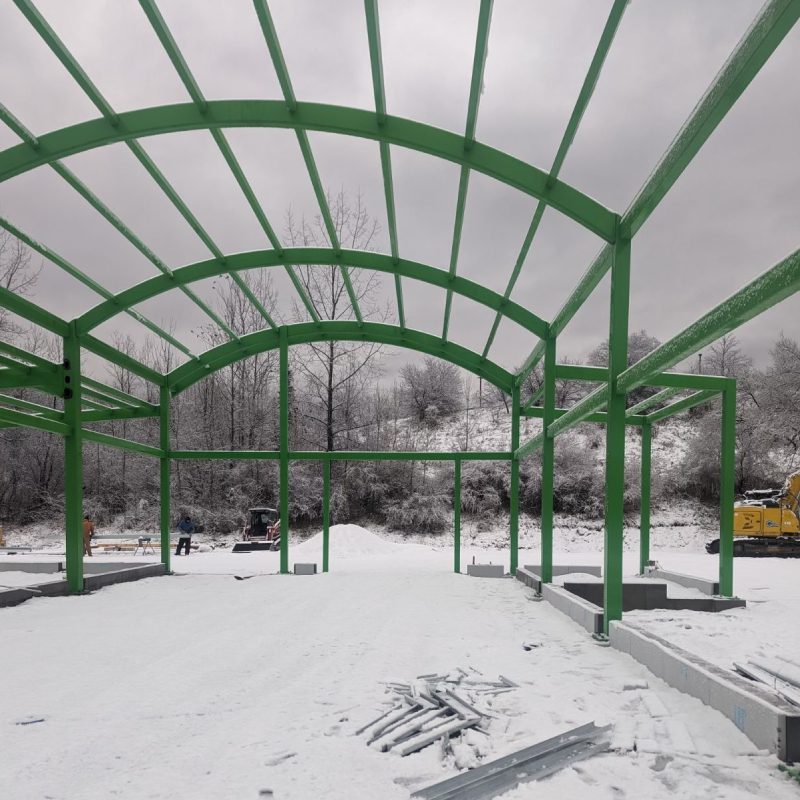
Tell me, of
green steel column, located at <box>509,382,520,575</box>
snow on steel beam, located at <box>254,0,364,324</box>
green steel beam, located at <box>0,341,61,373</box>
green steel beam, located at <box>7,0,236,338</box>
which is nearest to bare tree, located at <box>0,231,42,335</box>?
green steel beam, located at <box>0,341,61,373</box>

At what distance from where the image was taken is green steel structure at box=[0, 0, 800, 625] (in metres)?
5.39

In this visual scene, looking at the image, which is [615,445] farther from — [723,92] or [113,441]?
[113,441]

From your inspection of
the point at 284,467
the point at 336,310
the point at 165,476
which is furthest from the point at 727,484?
the point at 336,310

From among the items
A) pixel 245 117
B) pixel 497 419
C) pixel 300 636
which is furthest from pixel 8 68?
pixel 497 419

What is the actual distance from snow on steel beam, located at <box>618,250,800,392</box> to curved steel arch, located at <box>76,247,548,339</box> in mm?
5378

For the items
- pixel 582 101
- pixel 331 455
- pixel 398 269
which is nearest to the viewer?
pixel 582 101

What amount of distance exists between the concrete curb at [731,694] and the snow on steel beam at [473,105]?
211 inches

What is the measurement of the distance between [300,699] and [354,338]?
33.1 ft

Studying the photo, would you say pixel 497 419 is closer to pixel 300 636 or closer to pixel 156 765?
pixel 300 636

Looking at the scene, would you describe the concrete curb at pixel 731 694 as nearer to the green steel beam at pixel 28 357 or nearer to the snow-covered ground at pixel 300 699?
the snow-covered ground at pixel 300 699

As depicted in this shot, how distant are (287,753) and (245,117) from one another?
21.8 feet

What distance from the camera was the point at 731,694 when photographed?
4.11 meters

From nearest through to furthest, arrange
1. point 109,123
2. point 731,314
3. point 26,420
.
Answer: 1. point 731,314
2. point 109,123
3. point 26,420

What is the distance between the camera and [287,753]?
3.74 m
